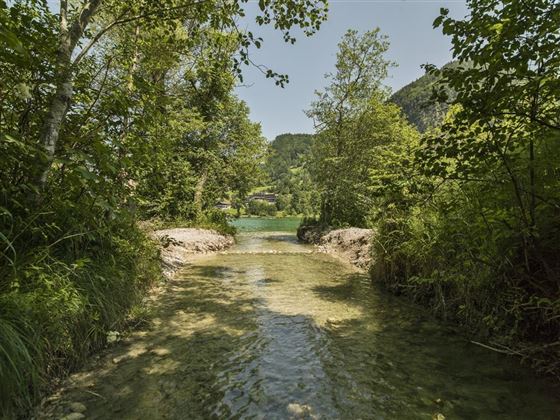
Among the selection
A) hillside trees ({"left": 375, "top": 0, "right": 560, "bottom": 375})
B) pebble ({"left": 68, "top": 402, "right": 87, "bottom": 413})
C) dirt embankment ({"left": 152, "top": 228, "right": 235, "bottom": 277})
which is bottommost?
pebble ({"left": 68, "top": 402, "right": 87, "bottom": 413})

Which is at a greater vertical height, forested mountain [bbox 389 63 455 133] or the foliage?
forested mountain [bbox 389 63 455 133]

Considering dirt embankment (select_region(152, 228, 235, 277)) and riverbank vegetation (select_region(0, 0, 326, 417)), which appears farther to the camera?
dirt embankment (select_region(152, 228, 235, 277))

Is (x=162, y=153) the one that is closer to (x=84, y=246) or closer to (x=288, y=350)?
(x=84, y=246)

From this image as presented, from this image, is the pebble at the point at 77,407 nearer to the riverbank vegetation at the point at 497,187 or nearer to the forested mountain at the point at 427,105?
the riverbank vegetation at the point at 497,187

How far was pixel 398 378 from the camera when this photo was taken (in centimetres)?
517

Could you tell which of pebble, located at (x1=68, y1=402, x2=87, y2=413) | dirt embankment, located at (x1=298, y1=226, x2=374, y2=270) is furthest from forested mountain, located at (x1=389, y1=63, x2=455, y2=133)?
pebble, located at (x1=68, y1=402, x2=87, y2=413)

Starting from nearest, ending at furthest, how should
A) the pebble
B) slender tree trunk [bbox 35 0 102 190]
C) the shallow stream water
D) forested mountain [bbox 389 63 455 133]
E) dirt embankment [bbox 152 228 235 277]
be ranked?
the pebble
the shallow stream water
forested mountain [bbox 389 63 455 133]
slender tree trunk [bbox 35 0 102 190]
dirt embankment [bbox 152 228 235 277]

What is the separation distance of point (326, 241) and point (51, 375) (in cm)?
2082

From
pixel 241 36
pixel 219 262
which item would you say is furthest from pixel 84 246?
pixel 219 262

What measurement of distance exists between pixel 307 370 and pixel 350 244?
47.0ft

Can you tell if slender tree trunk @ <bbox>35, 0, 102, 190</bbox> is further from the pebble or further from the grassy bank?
the pebble

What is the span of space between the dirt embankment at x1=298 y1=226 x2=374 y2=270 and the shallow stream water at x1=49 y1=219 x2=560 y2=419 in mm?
5807

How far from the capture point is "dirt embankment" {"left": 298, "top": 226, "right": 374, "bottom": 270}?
51.6ft

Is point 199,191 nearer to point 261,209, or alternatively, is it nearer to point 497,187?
point 497,187
